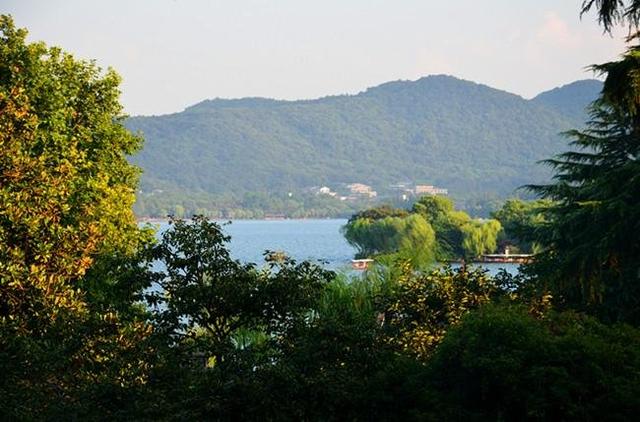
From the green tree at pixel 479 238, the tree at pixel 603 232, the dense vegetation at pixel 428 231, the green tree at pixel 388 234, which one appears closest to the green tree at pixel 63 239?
the tree at pixel 603 232

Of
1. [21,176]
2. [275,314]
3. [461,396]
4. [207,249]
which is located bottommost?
[461,396]

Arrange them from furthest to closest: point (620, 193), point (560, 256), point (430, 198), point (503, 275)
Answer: point (430, 198) < point (560, 256) < point (503, 275) < point (620, 193)

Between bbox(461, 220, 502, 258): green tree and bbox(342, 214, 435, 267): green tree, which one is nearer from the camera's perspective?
bbox(342, 214, 435, 267): green tree

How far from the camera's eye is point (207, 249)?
607 inches

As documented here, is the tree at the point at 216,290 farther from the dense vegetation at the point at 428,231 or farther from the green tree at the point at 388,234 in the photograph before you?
the dense vegetation at the point at 428,231

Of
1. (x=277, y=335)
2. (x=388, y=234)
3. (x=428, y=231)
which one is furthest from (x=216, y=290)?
(x=388, y=234)

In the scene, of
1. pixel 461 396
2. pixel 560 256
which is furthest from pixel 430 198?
pixel 461 396

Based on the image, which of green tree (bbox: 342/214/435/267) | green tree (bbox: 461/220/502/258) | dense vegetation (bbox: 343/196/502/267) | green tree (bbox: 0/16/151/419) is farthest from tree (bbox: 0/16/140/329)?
green tree (bbox: 461/220/502/258)

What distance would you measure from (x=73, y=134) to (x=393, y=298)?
9985mm

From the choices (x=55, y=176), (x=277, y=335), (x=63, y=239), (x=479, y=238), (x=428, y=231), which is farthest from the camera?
(x=479, y=238)

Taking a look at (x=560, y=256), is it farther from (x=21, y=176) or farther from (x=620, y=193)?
(x=21, y=176)

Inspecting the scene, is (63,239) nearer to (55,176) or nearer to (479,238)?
(55,176)

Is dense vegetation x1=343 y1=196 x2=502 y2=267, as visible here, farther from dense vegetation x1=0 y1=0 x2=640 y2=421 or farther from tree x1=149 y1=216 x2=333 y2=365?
tree x1=149 y1=216 x2=333 y2=365

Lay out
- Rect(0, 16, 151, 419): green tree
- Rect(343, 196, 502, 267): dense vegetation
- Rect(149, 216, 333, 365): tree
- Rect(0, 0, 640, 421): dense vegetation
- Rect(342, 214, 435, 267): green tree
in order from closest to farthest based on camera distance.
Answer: Rect(0, 0, 640, 421): dense vegetation < Rect(149, 216, 333, 365): tree < Rect(0, 16, 151, 419): green tree < Rect(342, 214, 435, 267): green tree < Rect(343, 196, 502, 267): dense vegetation
